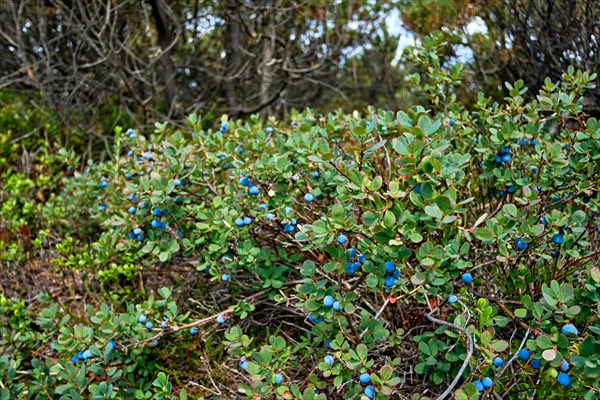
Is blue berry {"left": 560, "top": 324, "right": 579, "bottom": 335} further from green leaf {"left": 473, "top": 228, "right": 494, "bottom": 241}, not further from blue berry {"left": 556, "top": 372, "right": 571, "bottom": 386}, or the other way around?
green leaf {"left": 473, "top": 228, "right": 494, "bottom": 241}

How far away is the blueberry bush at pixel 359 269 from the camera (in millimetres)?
1618

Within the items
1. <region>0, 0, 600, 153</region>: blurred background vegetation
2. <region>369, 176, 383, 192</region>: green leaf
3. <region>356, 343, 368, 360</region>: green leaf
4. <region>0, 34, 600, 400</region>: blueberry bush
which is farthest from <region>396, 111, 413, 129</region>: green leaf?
<region>0, 0, 600, 153</region>: blurred background vegetation

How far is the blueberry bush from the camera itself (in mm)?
1618

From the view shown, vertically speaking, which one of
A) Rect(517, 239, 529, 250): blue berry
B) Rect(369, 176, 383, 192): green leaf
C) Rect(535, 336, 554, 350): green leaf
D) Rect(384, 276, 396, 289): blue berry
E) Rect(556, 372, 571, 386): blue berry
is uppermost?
Rect(369, 176, 383, 192): green leaf

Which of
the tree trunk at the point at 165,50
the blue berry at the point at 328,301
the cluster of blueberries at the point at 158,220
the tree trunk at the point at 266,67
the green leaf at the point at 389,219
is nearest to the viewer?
the green leaf at the point at 389,219

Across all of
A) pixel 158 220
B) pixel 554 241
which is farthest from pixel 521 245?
pixel 158 220

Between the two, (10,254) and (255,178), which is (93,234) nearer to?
(10,254)

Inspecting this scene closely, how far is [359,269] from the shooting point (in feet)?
6.23

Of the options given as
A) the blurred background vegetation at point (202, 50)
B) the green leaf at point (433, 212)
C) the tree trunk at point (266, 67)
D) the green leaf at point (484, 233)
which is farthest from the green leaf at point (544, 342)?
the tree trunk at point (266, 67)

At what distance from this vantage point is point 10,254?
10.3 ft

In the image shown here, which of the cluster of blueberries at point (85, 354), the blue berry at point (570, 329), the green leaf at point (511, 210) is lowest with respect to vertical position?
the cluster of blueberries at point (85, 354)

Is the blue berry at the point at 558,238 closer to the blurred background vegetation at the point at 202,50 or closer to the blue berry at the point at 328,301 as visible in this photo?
the blue berry at the point at 328,301

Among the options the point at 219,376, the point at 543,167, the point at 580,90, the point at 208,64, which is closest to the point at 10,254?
the point at 219,376

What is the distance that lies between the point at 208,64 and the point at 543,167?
490 cm
